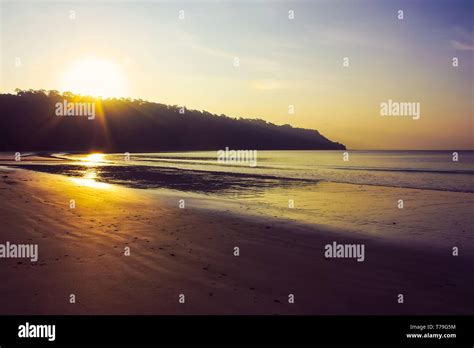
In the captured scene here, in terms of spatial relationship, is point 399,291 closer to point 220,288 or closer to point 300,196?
point 220,288

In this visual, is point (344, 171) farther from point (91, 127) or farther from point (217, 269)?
point (91, 127)

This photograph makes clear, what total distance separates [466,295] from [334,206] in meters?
10.5

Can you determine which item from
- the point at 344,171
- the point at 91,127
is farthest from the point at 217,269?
the point at 91,127

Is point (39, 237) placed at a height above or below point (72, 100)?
below

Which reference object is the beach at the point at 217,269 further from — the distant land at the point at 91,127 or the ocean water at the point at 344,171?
the distant land at the point at 91,127

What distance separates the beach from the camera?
5902mm

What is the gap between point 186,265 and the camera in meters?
7.67

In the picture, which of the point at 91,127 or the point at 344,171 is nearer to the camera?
the point at 344,171

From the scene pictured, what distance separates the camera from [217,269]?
749 cm

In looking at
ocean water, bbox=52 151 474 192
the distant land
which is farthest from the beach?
the distant land
